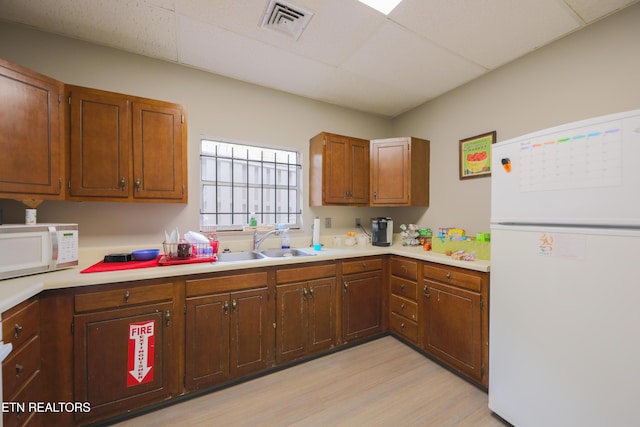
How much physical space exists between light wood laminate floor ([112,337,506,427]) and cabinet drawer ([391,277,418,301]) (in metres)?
0.56

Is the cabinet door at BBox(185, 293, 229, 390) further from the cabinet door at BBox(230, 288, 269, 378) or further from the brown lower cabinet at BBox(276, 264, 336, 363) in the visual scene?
the brown lower cabinet at BBox(276, 264, 336, 363)

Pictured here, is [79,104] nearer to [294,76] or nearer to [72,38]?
[72,38]

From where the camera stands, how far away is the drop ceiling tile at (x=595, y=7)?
5.08 feet

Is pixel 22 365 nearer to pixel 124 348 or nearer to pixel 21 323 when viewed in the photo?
pixel 21 323

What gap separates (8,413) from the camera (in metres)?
1.07

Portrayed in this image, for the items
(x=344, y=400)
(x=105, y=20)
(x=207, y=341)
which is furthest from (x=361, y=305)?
(x=105, y=20)

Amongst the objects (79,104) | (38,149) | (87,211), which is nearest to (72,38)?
(79,104)

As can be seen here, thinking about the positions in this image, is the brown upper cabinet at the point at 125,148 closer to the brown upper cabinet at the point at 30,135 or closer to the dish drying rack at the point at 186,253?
the brown upper cabinet at the point at 30,135

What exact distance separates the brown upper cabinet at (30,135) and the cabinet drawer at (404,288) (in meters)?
2.76

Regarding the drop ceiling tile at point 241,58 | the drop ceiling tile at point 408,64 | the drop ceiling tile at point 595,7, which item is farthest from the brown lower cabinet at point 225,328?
the drop ceiling tile at point 595,7

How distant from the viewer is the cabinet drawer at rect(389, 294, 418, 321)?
2324mm

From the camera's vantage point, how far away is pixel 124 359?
1.51m

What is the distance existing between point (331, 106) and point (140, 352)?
2.96 m

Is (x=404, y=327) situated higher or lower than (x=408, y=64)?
lower
